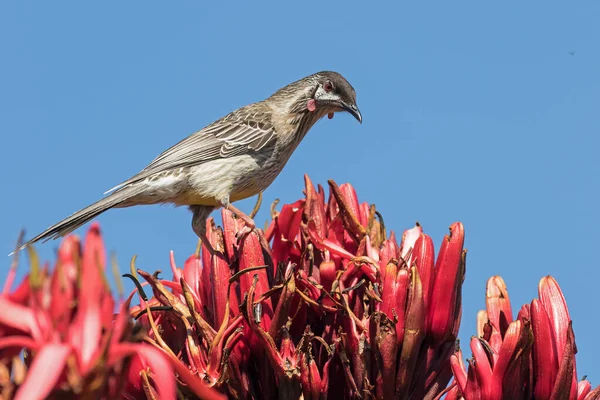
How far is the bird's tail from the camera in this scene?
316 inches

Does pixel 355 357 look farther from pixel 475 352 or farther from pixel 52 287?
pixel 52 287

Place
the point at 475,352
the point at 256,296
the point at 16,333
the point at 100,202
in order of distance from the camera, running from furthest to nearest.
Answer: the point at 100,202 < the point at 256,296 < the point at 475,352 < the point at 16,333

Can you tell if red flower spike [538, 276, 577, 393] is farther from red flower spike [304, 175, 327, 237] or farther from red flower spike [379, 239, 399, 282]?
red flower spike [304, 175, 327, 237]

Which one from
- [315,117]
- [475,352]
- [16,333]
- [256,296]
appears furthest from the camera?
[315,117]

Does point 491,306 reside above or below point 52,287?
above

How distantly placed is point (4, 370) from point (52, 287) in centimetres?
21

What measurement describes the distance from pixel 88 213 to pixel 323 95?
329cm

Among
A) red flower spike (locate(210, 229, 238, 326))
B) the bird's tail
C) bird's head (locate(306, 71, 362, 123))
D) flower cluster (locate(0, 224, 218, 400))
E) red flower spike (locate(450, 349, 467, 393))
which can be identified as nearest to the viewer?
flower cluster (locate(0, 224, 218, 400))

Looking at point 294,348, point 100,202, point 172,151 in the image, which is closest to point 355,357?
point 294,348

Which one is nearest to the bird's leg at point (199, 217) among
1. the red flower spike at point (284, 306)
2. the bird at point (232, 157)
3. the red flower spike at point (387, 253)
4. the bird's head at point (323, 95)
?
the bird at point (232, 157)

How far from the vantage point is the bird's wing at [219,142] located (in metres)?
9.59

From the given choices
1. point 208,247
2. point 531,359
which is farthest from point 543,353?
point 208,247

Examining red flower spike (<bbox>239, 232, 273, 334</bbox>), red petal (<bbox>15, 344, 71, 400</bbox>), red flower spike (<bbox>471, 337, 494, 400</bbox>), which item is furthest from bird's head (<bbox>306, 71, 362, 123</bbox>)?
red petal (<bbox>15, 344, 71, 400</bbox>)

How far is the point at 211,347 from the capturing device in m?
4.09
